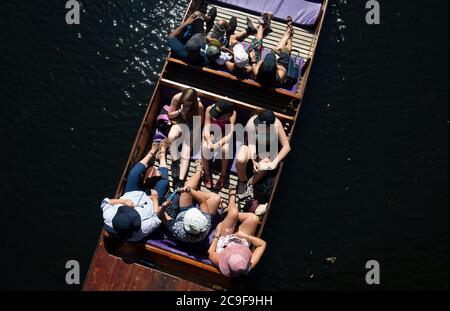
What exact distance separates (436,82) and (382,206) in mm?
3337

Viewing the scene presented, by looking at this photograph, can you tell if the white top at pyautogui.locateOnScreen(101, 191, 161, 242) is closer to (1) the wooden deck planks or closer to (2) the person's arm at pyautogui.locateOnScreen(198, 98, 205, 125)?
(2) the person's arm at pyautogui.locateOnScreen(198, 98, 205, 125)

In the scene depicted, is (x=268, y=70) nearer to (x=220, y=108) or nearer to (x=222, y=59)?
(x=222, y=59)

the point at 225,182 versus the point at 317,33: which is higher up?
the point at 317,33

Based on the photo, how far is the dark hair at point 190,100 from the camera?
764 cm

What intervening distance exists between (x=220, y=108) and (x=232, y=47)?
194cm

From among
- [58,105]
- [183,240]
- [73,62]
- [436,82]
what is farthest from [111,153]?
[436,82]

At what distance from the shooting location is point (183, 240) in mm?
7523

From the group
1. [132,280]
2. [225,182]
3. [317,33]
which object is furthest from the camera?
[317,33]

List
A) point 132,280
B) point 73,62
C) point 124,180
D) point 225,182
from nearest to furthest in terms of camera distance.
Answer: point 132,280, point 124,180, point 225,182, point 73,62

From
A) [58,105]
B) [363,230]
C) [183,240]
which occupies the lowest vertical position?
[183,240]

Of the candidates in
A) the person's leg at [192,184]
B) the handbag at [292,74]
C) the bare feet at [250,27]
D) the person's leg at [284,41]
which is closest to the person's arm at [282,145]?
the handbag at [292,74]

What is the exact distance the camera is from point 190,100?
7.69m

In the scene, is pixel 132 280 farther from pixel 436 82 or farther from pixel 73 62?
pixel 436 82

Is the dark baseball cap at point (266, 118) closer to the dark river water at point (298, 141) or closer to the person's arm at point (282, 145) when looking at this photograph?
the person's arm at point (282, 145)
